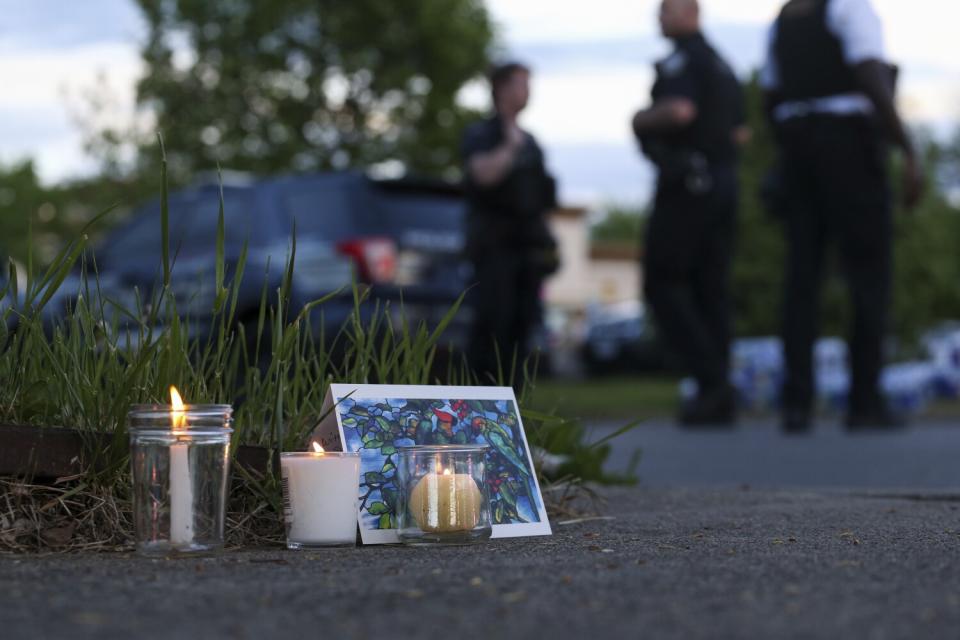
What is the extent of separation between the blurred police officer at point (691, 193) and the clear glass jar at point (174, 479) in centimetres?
532

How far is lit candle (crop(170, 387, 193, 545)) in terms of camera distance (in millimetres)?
2695

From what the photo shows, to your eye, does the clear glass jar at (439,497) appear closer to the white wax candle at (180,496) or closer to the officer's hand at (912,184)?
the white wax candle at (180,496)

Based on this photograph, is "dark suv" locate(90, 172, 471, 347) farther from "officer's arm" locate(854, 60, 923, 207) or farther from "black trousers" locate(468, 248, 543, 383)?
"officer's arm" locate(854, 60, 923, 207)

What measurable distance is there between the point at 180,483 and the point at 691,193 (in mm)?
5503

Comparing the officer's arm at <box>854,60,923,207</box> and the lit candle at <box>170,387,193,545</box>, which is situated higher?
the officer's arm at <box>854,60,923,207</box>

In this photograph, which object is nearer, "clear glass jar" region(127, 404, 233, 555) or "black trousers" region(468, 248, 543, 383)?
"clear glass jar" region(127, 404, 233, 555)

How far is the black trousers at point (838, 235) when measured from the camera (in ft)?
24.6

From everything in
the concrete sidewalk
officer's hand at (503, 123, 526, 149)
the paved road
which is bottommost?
the paved road

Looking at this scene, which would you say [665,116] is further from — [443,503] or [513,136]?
[443,503]

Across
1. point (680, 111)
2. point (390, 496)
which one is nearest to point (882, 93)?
point (680, 111)

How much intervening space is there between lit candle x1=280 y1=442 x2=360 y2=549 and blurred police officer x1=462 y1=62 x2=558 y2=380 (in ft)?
13.5

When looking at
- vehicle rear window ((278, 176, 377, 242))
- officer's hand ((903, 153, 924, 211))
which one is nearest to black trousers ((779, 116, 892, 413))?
officer's hand ((903, 153, 924, 211))

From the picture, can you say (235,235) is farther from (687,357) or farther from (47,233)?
(47,233)

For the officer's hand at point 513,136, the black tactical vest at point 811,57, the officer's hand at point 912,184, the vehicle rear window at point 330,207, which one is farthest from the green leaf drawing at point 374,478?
the vehicle rear window at point 330,207
